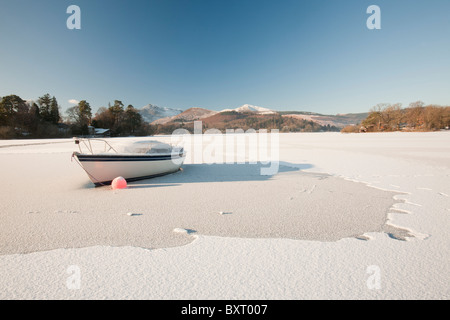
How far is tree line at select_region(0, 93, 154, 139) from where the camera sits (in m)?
40.5

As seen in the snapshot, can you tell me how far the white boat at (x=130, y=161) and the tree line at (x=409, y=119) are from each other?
43.6 meters

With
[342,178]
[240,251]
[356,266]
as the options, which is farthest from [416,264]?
[342,178]

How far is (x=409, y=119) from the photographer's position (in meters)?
37.3

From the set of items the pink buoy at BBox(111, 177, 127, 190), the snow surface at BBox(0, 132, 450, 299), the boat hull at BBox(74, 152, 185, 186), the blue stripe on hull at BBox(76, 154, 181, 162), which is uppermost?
the blue stripe on hull at BBox(76, 154, 181, 162)

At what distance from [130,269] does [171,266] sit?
440 millimetres

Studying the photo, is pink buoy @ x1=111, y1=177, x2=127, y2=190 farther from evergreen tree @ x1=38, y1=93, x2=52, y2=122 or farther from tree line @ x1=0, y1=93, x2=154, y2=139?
evergreen tree @ x1=38, y1=93, x2=52, y2=122

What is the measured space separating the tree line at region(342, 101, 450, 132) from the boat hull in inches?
1739

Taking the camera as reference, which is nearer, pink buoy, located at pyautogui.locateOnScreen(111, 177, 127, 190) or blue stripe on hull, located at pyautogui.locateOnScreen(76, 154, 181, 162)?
blue stripe on hull, located at pyautogui.locateOnScreen(76, 154, 181, 162)

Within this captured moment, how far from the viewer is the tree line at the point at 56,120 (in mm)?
40500

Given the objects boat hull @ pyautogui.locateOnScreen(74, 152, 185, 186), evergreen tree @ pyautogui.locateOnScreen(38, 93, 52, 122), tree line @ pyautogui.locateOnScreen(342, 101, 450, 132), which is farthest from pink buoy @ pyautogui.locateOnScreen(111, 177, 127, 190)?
evergreen tree @ pyautogui.locateOnScreen(38, 93, 52, 122)

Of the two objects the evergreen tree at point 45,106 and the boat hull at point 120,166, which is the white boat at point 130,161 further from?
the evergreen tree at point 45,106

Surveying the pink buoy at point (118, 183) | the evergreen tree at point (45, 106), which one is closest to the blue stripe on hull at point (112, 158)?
the pink buoy at point (118, 183)

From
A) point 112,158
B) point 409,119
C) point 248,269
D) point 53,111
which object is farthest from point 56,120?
point 409,119
